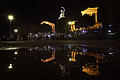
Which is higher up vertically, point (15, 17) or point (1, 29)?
point (15, 17)

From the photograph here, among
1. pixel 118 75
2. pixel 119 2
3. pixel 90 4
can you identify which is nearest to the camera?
pixel 118 75

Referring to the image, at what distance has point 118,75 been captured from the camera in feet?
10.0

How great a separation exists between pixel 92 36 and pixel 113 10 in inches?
573

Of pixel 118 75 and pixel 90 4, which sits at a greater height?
pixel 90 4

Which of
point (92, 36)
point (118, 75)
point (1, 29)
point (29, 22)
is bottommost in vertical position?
point (118, 75)

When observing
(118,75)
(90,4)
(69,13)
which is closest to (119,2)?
(118,75)

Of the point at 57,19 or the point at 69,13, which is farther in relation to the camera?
the point at 57,19

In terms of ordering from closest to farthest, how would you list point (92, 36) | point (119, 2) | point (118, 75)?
1. point (118, 75)
2. point (119, 2)
3. point (92, 36)

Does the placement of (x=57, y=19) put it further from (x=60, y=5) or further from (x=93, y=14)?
(x=93, y=14)

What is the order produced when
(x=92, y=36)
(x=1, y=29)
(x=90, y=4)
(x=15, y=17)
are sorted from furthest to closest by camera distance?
(x=15, y=17), (x=1, y=29), (x=90, y=4), (x=92, y=36)

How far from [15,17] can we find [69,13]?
17.2m

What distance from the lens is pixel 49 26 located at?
34.5 m

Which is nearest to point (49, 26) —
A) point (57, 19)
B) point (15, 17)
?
point (57, 19)

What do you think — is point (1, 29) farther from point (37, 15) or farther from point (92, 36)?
point (92, 36)
